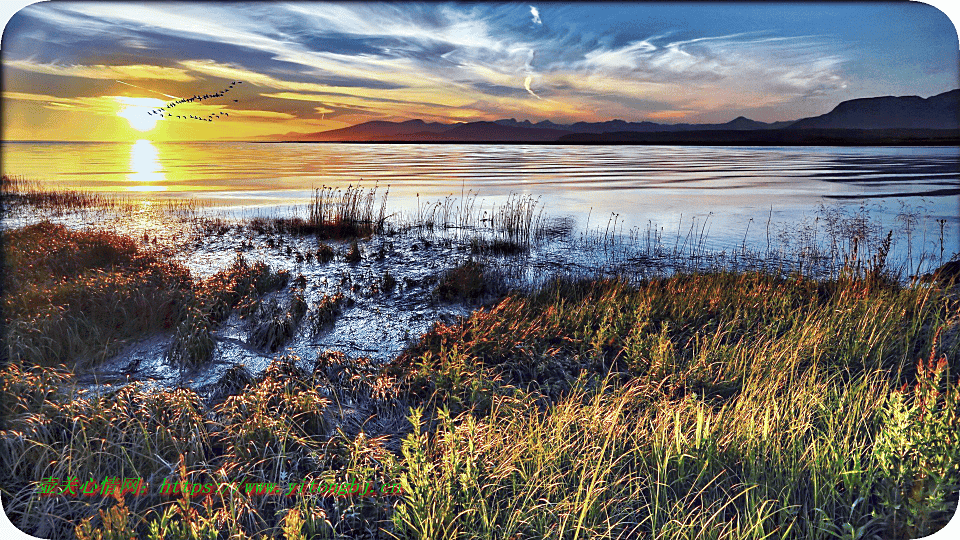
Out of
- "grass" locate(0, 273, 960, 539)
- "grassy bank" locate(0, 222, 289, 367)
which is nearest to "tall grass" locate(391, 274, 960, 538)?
"grass" locate(0, 273, 960, 539)

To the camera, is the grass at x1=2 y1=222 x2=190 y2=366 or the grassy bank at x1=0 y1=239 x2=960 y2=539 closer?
the grassy bank at x1=0 y1=239 x2=960 y2=539

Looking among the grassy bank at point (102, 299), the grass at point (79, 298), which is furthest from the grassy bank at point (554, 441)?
the grass at point (79, 298)

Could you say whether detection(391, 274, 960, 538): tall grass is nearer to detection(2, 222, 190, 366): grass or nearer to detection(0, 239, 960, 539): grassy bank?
detection(0, 239, 960, 539): grassy bank

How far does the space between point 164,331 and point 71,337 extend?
99cm

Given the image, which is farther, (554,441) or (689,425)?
(689,425)

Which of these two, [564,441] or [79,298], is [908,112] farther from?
[79,298]

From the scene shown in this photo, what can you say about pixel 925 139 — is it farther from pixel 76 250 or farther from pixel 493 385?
pixel 76 250

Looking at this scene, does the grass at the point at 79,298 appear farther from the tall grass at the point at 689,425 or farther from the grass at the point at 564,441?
the tall grass at the point at 689,425

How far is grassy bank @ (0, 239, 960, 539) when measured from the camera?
9.34 feet

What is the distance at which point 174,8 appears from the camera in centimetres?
451

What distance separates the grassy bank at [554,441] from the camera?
2846 mm

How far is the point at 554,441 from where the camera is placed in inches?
136

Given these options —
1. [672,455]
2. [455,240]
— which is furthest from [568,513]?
[455,240]

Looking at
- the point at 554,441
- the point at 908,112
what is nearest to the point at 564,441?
the point at 554,441
